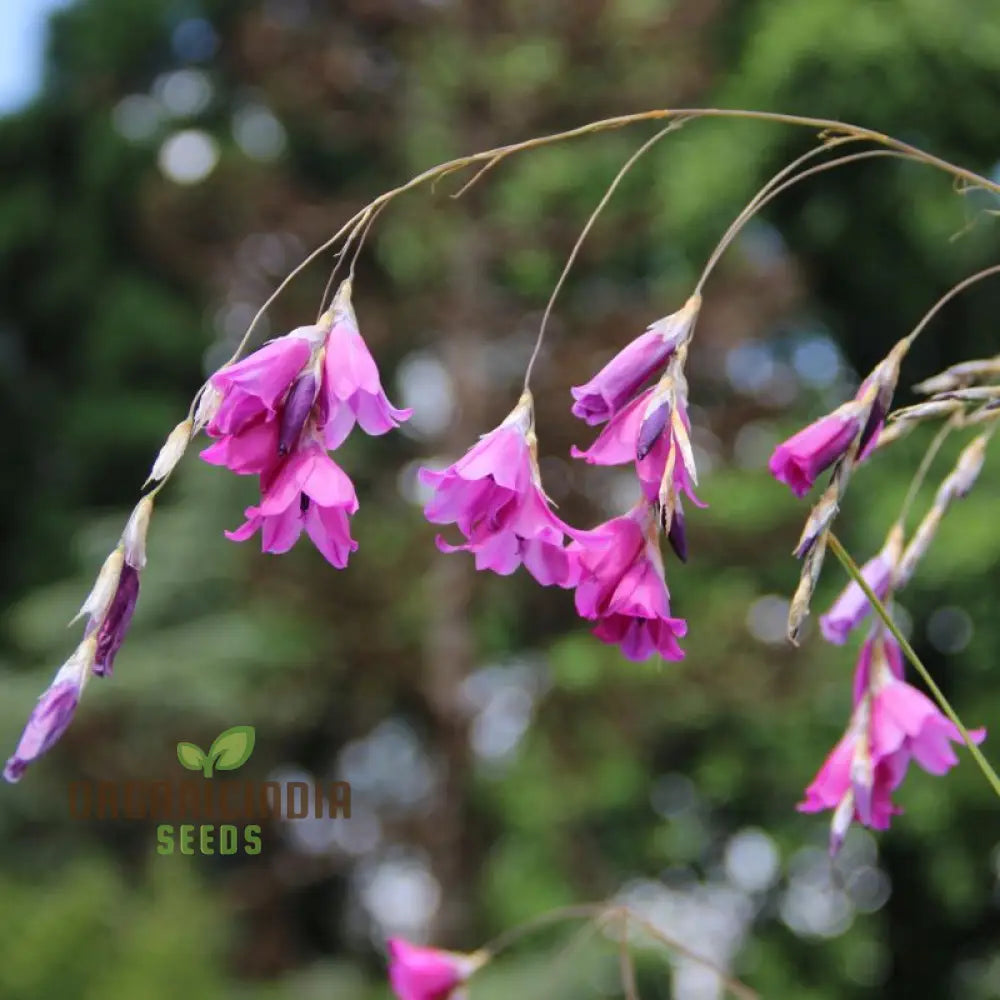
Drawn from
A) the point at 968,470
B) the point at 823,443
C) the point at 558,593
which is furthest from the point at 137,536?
the point at 558,593

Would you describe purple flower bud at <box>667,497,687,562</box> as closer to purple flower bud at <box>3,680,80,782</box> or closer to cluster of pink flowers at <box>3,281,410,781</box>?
cluster of pink flowers at <box>3,281,410,781</box>

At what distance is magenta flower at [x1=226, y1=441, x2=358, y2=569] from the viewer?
613mm

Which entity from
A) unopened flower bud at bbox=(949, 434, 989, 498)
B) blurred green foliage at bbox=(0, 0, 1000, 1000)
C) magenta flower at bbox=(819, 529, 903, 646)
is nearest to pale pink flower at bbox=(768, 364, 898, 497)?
unopened flower bud at bbox=(949, 434, 989, 498)

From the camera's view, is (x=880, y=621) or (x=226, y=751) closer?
(x=880, y=621)

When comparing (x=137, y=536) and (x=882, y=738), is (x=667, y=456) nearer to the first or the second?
(x=137, y=536)

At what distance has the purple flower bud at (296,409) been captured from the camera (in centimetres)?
A: 62

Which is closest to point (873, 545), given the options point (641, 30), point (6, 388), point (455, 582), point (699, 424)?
point (699, 424)

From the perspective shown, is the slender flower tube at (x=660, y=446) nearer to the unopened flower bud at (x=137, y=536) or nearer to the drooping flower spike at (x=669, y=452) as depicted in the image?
the drooping flower spike at (x=669, y=452)

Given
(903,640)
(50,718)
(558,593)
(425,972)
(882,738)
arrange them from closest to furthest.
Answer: (50,718) < (903,640) < (882,738) < (425,972) < (558,593)

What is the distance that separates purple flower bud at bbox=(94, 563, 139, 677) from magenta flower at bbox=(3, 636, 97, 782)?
0.01 metres

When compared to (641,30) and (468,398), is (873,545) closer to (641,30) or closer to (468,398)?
(468,398)

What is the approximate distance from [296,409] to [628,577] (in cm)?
16

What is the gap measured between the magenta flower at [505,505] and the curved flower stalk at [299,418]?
4cm

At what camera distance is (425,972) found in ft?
3.18
